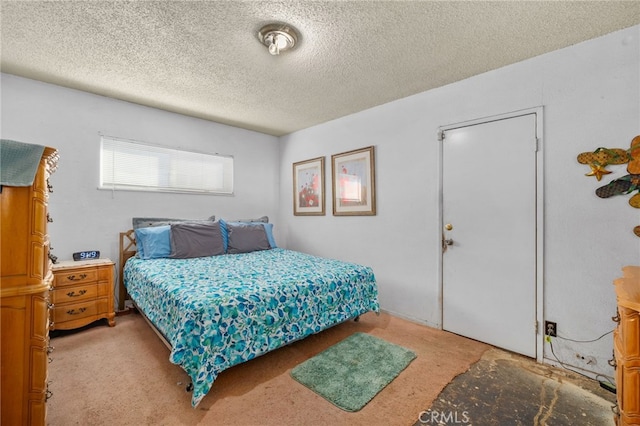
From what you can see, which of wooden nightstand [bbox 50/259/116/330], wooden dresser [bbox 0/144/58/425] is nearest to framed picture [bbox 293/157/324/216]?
wooden nightstand [bbox 50/259/116/330]

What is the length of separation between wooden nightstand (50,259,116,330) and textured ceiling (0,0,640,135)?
5.97ft

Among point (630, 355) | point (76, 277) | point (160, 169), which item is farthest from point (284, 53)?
point (76, 277)

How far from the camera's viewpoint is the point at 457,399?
1742mm

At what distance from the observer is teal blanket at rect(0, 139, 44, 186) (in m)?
1.08

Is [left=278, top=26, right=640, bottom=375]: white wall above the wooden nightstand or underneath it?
above

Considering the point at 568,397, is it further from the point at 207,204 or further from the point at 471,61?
the point at 207,204

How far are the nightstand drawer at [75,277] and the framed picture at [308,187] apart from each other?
257 centimetres

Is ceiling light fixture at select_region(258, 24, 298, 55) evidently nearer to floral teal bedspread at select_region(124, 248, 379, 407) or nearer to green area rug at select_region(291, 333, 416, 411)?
floral teal bedspread at select_region(124, 248, 379, 407)

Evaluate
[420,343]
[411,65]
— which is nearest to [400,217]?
[420,343]

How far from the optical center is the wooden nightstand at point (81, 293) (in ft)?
8.25

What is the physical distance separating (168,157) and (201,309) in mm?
2626

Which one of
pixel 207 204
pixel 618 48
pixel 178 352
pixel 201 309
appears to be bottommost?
pixel 178 352

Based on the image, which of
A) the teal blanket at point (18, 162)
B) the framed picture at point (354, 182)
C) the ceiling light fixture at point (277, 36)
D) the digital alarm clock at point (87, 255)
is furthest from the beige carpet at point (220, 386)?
the ceiling light fixture at point (277, 36)

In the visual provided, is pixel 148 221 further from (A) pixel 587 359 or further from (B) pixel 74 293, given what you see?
(A) pixel 587 359
